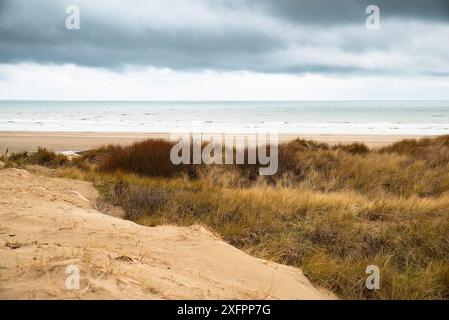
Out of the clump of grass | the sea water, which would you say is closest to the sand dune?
the clump of grass

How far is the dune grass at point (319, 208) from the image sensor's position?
6211mm

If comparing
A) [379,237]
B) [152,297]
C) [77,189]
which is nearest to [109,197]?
Result: [77,189]

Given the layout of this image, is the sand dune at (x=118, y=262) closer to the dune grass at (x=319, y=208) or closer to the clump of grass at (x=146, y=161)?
the dune grass at (x=319, y=208)

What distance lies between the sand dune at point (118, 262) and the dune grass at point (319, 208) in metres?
0.89

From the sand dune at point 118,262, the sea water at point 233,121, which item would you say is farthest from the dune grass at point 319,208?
the sea water at point 233,121

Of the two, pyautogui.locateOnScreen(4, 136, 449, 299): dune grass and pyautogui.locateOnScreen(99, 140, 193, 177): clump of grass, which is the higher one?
pyautogui.locateOnScreen(99, 140, 193, 177): clump of grass

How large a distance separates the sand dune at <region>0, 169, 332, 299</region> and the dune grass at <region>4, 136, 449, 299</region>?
2.92ft

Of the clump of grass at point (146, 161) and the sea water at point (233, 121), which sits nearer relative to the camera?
the clump of grass at point (146, 161)

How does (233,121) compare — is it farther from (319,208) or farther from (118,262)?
(118,262)

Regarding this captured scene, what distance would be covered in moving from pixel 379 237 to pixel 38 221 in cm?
479

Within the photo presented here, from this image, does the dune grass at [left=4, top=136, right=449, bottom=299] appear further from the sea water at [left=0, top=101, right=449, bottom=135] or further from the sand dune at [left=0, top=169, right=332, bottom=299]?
the sea water at [left=0, top=101, right=449, bottom=135]

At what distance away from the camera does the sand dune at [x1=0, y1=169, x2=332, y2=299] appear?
378 cm

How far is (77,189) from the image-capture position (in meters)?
9.70
